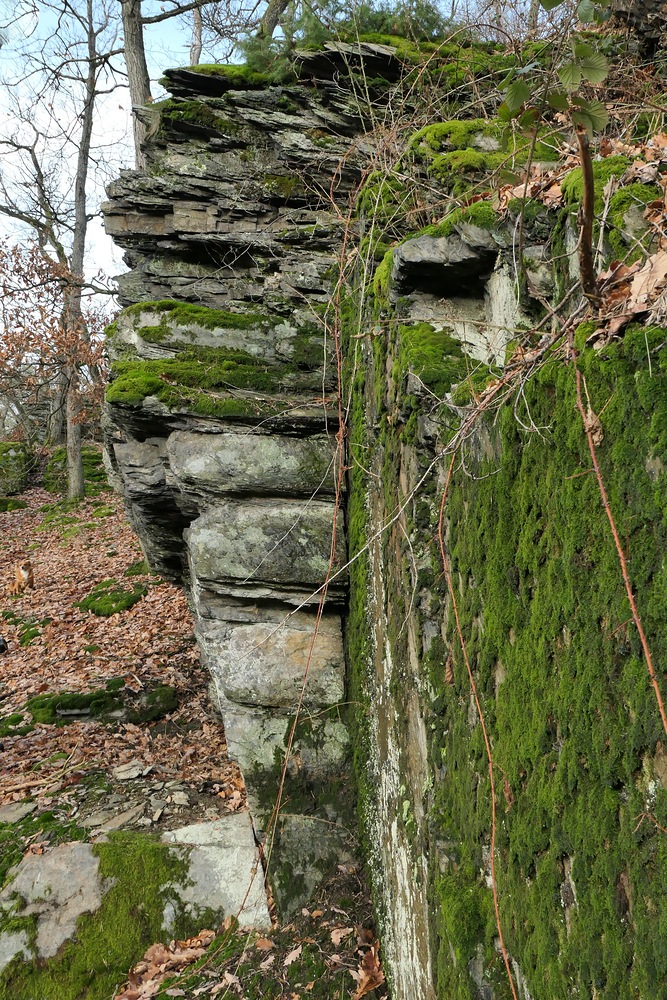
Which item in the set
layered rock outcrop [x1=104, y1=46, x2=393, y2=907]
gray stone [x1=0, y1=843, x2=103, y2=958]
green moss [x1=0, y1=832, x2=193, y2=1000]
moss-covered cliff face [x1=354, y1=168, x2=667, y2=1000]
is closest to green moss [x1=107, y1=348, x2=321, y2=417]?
layered rock outcrop [x1=104, y1=46, x2=393, y2=907]

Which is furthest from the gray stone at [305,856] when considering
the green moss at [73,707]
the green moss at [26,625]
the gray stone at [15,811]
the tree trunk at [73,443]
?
the tree trunk at [73,443]

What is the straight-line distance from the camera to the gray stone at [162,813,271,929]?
537 centimetres

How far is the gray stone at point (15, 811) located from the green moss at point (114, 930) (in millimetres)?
1014

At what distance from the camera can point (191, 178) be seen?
698 cm

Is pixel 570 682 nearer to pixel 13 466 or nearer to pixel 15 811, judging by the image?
pixel 15 811

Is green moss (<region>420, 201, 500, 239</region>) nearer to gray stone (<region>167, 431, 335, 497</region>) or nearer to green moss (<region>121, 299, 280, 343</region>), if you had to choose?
gray stone (<region>167, 431, 335, 497</region>)

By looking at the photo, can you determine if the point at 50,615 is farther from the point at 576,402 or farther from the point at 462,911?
the point at 576,402

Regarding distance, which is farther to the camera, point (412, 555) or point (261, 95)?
point (261, 95)

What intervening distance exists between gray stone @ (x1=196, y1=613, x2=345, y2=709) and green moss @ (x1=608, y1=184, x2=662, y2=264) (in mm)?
3981

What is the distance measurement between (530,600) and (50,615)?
997cm

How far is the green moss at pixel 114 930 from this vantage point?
5.14 metres

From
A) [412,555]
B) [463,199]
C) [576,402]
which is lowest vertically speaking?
[412,555]

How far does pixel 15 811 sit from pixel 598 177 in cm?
674

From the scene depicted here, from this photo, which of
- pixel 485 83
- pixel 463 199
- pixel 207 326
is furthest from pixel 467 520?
pixel 485 83
